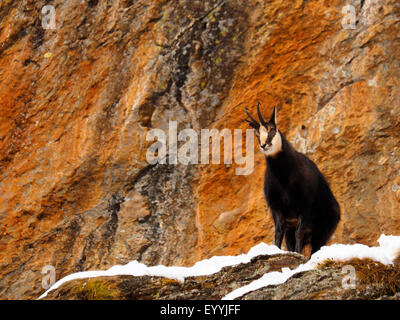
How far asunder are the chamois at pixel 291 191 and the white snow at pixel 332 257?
1.56 meters

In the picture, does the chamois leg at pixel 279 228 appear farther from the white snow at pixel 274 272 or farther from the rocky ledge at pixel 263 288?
the rocky ledge at pixel 263 288

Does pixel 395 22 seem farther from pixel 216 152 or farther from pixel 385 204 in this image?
pixel 216 152

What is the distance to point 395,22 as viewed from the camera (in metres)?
12.2

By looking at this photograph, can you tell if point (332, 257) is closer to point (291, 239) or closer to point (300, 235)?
point (300, 235)

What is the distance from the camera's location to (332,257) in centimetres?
745

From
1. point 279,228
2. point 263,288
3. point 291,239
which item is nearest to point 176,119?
point 291,239

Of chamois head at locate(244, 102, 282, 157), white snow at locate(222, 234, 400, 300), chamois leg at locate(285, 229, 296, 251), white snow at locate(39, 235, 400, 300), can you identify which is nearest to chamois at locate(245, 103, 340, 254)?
chamois head at locate(244, 102, 282, 157)

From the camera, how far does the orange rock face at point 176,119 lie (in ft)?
39.8

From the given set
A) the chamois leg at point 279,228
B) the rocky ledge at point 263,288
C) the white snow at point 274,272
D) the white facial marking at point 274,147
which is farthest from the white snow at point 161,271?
the white facial marking at point 274,147

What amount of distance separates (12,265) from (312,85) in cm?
742

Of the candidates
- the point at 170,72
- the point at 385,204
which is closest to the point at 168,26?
the point at 170,72

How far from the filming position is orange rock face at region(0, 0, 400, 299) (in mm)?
12117

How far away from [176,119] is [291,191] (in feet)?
14.5
